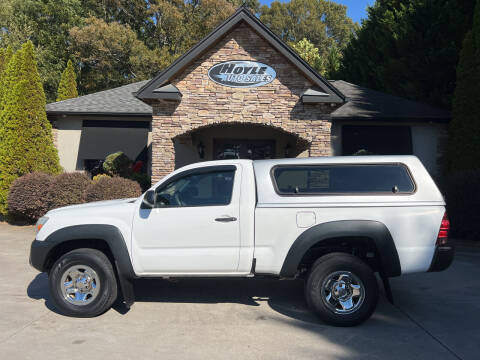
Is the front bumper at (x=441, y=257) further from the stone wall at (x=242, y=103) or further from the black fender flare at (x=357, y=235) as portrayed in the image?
the stone wall at (x=242, y=103)

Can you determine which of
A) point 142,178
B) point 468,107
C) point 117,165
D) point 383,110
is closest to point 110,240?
point 142,178

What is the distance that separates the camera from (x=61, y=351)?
13.2 ft

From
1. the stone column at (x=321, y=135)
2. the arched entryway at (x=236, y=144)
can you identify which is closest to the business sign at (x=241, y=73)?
the stone column at (x=321, y=135)

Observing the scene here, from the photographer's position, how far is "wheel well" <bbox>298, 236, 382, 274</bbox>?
191 inches

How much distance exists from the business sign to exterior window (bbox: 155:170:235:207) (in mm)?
6484

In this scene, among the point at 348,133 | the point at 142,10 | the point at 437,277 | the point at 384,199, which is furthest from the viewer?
the point at 142,10

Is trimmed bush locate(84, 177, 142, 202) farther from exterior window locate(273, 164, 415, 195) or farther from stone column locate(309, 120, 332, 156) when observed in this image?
exterior window locate(273, 164, 415, 195)

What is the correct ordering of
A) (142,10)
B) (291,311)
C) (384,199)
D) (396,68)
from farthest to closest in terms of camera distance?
(142,10) < (396,68) < (291,311) < (384,199)

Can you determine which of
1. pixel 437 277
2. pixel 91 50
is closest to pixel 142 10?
pixel 91 50

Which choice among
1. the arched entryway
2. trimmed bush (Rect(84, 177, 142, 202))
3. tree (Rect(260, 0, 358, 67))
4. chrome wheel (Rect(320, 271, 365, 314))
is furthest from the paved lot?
tree (Rect(260, 0, 358, 67))

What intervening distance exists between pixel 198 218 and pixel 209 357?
158cm

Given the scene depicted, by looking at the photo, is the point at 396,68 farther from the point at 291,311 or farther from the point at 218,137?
the point at 291,311

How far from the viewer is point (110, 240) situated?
4883 mm

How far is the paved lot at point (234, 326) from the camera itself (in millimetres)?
4055
